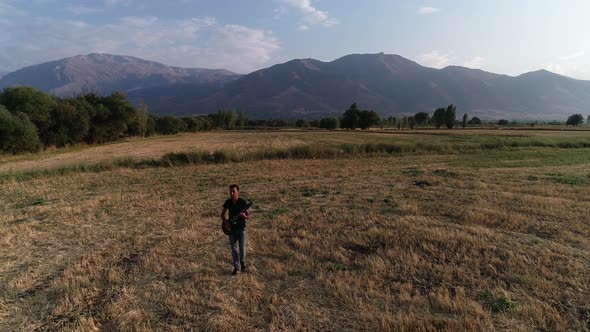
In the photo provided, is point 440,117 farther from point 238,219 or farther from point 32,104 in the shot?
point 238,219

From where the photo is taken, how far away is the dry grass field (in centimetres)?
483

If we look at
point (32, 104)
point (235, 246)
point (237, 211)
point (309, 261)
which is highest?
point (32, 104)

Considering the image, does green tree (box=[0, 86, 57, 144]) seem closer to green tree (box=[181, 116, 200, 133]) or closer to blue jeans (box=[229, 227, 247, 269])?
blue jeans (box=[229, 227, 247, 269])

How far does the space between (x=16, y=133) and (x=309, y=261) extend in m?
44.6

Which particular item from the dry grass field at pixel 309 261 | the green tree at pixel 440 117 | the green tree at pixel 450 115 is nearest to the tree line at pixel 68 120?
the green tree at pixel 450 115

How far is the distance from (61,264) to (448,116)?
11865cm

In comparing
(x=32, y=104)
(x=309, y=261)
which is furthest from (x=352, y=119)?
(x=309, y=261)

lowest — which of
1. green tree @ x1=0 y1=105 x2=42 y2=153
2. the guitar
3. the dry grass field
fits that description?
the dry grass field

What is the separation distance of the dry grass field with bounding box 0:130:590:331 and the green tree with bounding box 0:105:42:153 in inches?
1067

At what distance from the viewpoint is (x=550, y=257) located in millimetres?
6574

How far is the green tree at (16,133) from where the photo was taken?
108 ft

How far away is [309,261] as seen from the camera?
6.80 m

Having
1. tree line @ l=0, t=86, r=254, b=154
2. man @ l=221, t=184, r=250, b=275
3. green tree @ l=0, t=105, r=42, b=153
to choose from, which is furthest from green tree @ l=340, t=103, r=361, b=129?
man @ l=221, t=184, r=250, b=275

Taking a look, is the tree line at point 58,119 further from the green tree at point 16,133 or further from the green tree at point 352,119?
the green tree at point 352,119
